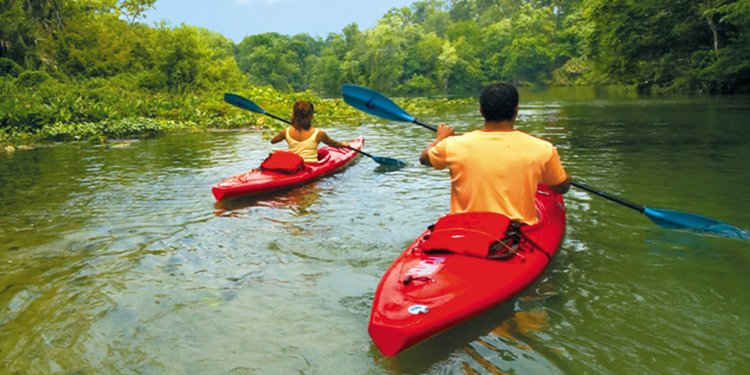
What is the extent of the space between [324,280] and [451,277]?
1.27m

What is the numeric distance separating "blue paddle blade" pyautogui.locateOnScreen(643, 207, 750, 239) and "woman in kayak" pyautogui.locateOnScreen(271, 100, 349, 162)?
4.36 m

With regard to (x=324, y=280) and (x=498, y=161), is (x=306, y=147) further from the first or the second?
(x=498, y=161)

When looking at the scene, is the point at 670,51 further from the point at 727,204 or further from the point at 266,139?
the point at 727,204

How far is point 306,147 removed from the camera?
25.3ft

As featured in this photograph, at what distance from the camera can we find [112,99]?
1731 cm

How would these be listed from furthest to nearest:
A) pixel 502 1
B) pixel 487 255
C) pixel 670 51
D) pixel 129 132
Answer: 1. pixel 502 1
2. pixel 670 51
3. pixel 129 132
4. pixel 487 255

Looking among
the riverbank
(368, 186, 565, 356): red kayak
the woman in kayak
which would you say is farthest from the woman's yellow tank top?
the riverbank

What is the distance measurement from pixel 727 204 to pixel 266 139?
394 inches

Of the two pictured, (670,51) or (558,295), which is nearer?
(558,295)

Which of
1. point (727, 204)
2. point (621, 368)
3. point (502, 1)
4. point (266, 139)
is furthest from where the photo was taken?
point (502, 1)

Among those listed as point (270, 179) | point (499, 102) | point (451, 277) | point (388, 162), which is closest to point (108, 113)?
point (388, 162)

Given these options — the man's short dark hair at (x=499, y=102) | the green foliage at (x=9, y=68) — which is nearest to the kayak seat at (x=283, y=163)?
the man's short dark hair at (x=499, y=102)

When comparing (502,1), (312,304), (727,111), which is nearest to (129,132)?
(312,304)

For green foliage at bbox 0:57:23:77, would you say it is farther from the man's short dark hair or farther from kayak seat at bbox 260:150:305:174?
the man's short dark hair
